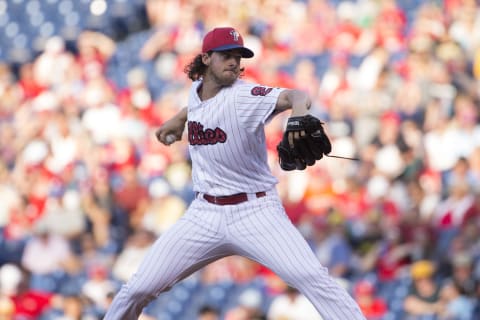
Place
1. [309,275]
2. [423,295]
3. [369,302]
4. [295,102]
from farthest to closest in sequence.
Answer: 1. [369,302]
2. [423,295]
3. [309,275]
4. [295,102]

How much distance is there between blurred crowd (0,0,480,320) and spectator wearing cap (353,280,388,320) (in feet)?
0.06

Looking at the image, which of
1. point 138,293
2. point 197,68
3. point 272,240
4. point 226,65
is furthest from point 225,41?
point 138,293

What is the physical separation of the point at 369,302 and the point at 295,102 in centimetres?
416

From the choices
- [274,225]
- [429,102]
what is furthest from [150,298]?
[429,102]

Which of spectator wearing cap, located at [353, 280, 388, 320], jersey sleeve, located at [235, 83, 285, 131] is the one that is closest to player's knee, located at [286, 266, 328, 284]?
jersey sleeve, located at [235, 83, 285, 131]

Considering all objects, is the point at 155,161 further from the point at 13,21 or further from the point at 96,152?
the point at 13,21

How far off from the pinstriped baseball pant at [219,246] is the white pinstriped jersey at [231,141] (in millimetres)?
97

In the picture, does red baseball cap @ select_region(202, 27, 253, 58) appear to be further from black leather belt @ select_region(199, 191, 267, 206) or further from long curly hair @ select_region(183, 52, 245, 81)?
black leather belt @ select_region(199, 191, 267, 206)

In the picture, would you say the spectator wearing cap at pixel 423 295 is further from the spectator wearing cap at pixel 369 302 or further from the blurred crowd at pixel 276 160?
the spectator wearing cap at pixel 369 302

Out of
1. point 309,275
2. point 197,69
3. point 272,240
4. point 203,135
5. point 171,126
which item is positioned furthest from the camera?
point 171,126

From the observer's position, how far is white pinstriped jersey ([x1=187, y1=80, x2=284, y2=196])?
16.9 feet

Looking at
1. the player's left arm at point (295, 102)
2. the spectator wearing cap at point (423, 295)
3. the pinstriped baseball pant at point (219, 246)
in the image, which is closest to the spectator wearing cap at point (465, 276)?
the spectator wearing cap at point (423, 295)

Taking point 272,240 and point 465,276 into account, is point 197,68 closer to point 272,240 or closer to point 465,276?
point 272,240

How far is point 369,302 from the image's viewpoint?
340 inches
